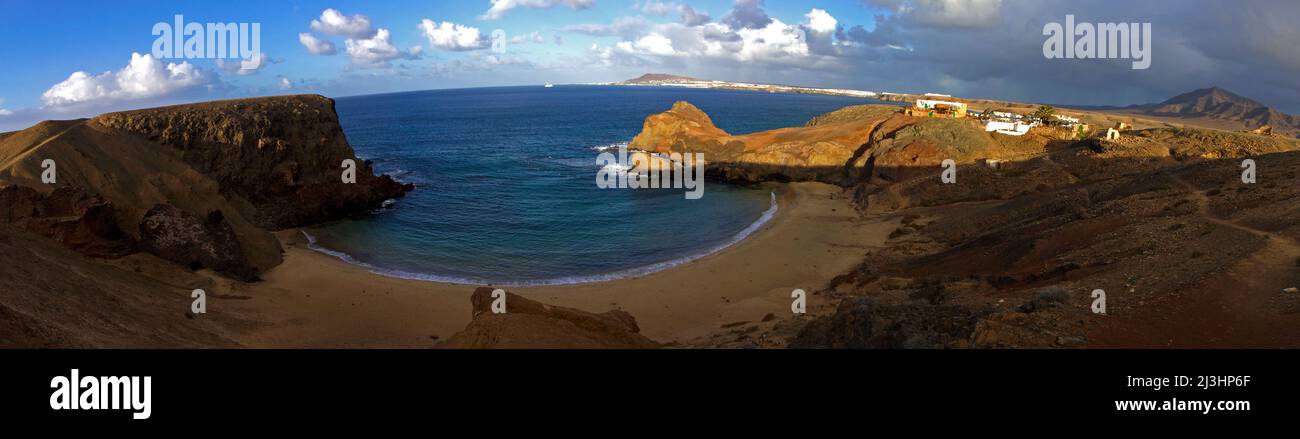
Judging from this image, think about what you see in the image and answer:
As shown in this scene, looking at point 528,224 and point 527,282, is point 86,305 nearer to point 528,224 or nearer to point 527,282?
point 527,282

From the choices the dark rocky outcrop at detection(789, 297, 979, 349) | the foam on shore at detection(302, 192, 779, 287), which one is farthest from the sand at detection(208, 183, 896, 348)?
the dark rocky outcrop at detection(789, 297, 979, 349)

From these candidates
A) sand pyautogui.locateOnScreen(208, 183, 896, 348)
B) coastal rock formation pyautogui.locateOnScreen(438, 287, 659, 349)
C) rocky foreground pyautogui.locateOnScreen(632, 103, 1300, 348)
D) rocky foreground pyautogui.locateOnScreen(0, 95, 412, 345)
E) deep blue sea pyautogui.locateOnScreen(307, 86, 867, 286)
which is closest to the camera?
coastal rock formation pyautogui.locateOnScreen(438, 287, 659, 349)

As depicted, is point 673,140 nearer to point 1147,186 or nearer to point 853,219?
point 853,219

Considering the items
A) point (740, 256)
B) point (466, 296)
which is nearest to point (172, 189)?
point (466, 296)

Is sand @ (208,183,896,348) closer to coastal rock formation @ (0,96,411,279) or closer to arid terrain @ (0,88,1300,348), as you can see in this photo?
arid terrain @ (0,88,1300,348)

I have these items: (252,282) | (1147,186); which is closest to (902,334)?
(1147,186)
